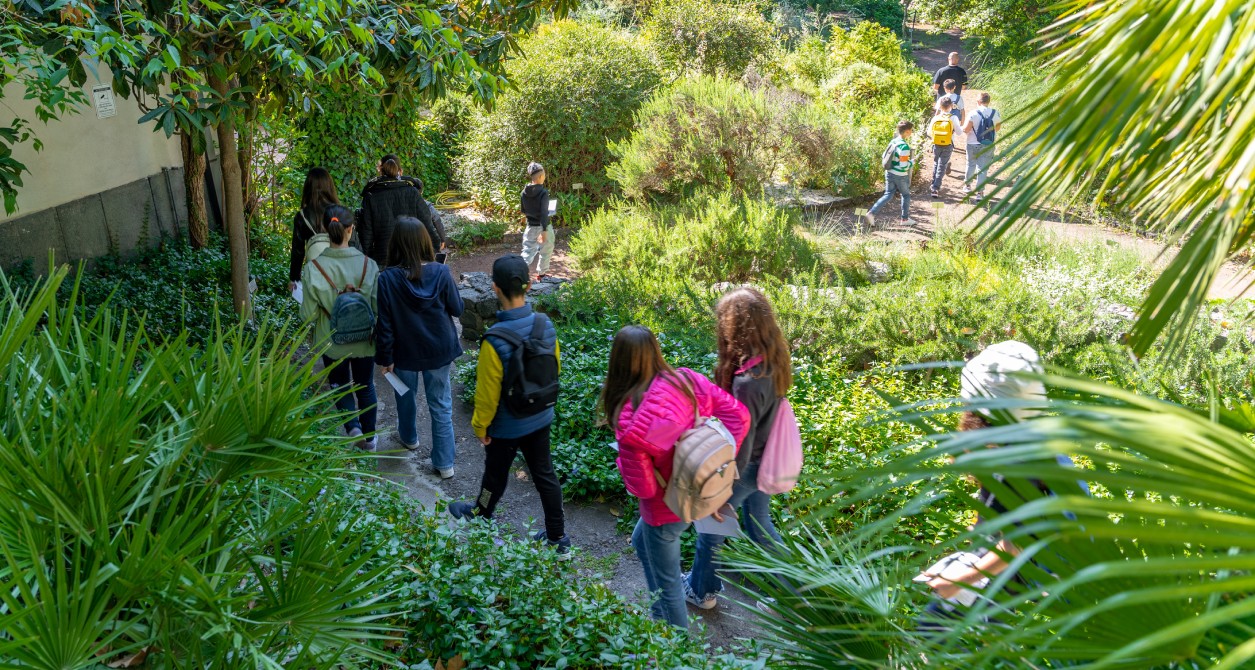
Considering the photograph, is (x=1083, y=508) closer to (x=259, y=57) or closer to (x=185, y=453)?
(x=185, y=453)

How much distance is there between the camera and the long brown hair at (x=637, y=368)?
159 inches

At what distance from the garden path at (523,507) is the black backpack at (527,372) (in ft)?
2.02

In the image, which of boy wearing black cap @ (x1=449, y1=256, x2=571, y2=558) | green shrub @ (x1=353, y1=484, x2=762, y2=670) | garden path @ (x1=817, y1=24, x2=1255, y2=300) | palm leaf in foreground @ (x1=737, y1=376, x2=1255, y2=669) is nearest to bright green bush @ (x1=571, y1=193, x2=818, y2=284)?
garden path @ (x1=817, y1=24, x2=1255, y2=300)

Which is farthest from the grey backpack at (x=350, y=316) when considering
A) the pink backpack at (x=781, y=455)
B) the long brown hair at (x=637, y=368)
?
the pink backpack at (x=781, y=455)

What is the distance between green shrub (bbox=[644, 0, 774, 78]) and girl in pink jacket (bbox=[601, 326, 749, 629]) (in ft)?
44.2

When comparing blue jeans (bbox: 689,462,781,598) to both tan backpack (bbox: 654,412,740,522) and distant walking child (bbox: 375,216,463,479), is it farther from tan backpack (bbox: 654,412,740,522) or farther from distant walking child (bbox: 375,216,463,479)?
distant walking child (bbox: 375,216,463,479)

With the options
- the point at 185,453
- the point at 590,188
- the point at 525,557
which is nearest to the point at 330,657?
the point at 185,453

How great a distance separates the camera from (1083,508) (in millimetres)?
1074

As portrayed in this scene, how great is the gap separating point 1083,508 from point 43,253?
862cm

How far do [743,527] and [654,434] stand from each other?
127cm

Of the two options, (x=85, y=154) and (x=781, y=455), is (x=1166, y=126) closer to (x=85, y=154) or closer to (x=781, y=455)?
(x=781, y=455)

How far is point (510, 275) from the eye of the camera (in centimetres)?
484

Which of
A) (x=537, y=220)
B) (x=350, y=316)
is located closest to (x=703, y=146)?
(x=537, y=220)

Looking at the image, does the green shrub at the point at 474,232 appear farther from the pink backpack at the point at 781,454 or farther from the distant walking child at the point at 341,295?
the pink backpack at the point at 781,454
